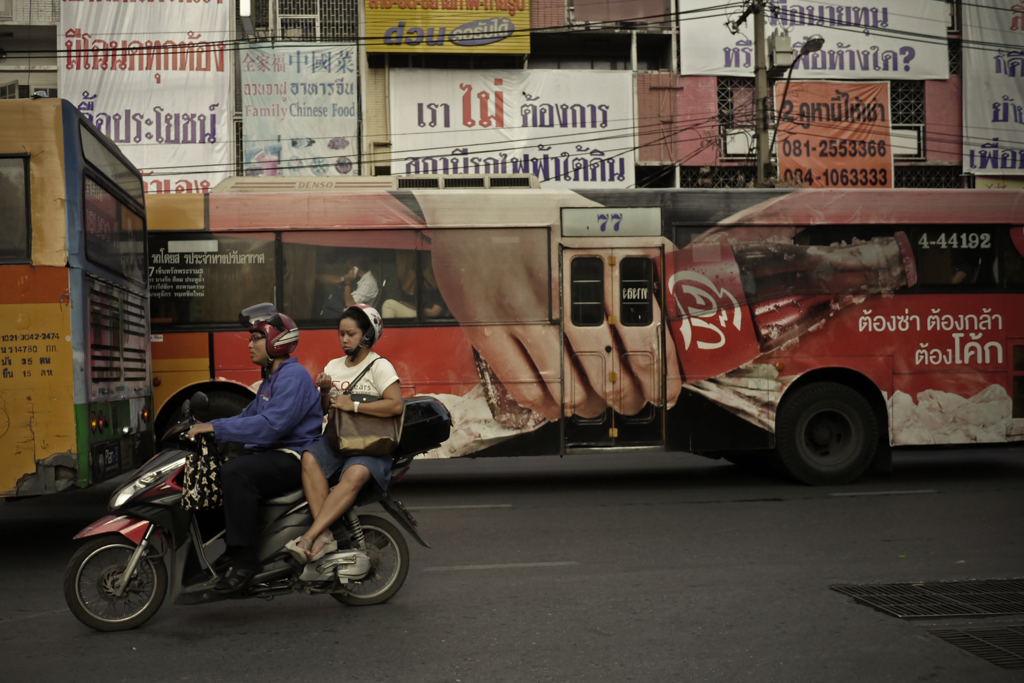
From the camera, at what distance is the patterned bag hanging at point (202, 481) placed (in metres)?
4.57

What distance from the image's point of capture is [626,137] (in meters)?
23.0

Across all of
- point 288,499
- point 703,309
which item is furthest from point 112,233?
point 703,309

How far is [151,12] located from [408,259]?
1703 cm

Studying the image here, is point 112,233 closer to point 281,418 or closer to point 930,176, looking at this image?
point 281,418

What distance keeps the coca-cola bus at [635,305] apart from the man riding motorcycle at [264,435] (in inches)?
147

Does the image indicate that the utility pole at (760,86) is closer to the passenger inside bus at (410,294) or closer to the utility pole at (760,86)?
the utility pole at (760,86)

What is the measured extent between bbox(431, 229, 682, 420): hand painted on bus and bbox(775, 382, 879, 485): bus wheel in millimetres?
1524

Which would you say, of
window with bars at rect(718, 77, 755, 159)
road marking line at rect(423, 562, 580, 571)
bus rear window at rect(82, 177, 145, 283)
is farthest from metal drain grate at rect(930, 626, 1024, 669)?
window with bars at rect(718, 77, 755, 159)

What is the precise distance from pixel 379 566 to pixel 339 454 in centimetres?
68

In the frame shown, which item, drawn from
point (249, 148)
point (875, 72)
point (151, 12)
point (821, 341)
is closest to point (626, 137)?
point (875, 72)

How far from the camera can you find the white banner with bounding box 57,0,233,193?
21578 millimetres

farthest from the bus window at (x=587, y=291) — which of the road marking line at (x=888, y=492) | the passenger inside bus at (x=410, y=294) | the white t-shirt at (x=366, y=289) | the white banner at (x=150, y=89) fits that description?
the white banner at (x=150, y=89)

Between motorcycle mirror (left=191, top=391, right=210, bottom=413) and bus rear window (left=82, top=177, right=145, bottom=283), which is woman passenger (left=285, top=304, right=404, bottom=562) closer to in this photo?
motorcycle mirror (left=191, top=391, right=210, bottom=413)

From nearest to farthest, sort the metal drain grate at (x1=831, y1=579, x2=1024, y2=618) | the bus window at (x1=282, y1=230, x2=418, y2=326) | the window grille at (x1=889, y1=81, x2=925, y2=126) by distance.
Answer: the metal drain grate at (x1=831, y1=579, x2=1024, y2=618) → the bus window at (x1=282, y1=230, x2=418, y2=326) → the window grille at (x1=889, y1=81, x2=925, y2=126)
